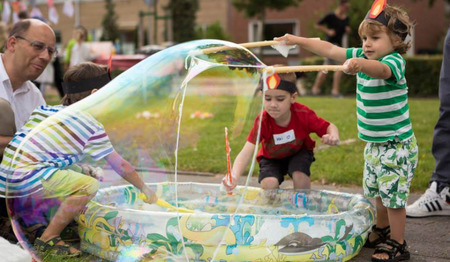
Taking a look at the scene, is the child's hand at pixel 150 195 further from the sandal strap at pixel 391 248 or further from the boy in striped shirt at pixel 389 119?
the sandal strap at pixel 391 248

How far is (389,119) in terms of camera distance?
3111mm

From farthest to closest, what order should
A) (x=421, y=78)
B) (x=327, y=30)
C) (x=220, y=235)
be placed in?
1. (x=421, y=78)
2. (x=327, y=30)
3. (x=220, y=235)

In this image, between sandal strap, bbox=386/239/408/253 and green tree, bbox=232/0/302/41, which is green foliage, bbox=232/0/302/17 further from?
sandal strap, bbox=386/239/408/253

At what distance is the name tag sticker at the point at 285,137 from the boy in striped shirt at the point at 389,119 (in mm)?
622

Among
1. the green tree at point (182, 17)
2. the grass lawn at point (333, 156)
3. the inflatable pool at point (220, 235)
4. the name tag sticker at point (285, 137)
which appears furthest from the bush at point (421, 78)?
the green tree at point (182, 17)

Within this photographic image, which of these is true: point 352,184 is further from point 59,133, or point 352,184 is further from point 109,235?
point 59,133

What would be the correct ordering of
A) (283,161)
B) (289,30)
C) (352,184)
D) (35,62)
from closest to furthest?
1. (35,62)
2. (283,161)
3. (352,184)
4. (289,30)

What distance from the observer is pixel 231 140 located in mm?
3150

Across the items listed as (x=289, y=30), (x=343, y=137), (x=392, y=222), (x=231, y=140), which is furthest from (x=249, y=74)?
(x=289, y=30)

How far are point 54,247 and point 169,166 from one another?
67 centimetres

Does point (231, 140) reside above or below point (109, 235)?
above

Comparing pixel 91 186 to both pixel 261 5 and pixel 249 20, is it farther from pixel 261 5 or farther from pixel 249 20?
pixel 249 20

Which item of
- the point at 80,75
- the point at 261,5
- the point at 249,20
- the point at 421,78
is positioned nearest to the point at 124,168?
the point at 80,75

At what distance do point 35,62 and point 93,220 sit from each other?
3.72ft
